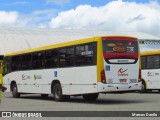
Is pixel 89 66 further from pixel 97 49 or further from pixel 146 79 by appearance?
pixel 146 79

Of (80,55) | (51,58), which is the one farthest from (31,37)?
(80,55)

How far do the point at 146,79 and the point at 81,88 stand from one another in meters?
11.0

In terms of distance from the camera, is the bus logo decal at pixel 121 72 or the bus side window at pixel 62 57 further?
the bus side window at pixel 62 57

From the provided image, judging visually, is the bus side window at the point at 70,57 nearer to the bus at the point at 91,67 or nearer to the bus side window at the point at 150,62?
the bus at the point at 91,67

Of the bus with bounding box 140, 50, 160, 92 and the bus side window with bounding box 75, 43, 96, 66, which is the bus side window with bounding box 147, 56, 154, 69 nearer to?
the bus with bounding box 140, 50, 160, 92

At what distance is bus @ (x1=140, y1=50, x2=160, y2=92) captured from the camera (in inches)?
1149

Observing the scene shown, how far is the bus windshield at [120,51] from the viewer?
19391 millimetres

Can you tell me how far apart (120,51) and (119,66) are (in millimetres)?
670

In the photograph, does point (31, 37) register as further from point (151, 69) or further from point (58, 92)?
point (58, 92)

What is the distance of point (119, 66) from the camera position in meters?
19.6

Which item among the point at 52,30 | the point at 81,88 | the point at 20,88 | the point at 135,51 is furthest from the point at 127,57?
the point at 52,30

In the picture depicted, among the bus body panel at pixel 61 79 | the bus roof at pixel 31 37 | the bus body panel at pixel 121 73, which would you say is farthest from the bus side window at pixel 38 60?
the bus roof at pixel 31 37

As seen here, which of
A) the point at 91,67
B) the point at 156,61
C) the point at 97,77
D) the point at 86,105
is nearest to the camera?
the point at 86,105

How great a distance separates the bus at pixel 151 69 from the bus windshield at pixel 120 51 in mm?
9279
